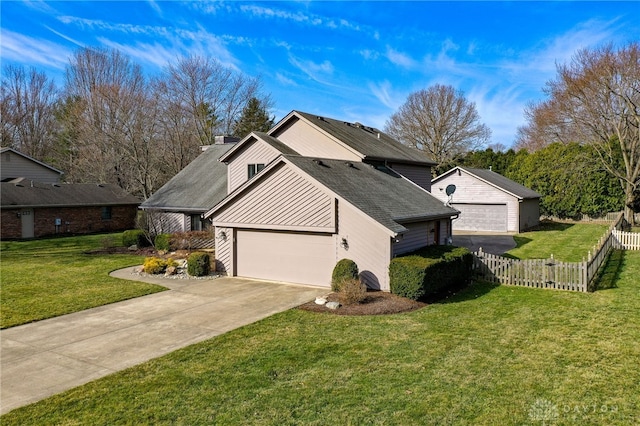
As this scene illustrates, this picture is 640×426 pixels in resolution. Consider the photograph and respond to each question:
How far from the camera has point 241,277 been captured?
1734cm

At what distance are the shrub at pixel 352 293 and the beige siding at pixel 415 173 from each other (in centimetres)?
1189

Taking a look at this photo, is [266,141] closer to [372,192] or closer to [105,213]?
[372,192]

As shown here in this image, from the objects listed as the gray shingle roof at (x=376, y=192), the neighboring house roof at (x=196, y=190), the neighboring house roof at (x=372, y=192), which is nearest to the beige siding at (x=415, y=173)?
A: the gray shingle roof at (x=376, y=192)

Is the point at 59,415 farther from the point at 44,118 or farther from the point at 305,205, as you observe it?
the point at 44,118

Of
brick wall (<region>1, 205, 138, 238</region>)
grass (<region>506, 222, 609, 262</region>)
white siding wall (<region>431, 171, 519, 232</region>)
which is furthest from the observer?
white siding wall (<region>431, 171, 519, 232</region>)

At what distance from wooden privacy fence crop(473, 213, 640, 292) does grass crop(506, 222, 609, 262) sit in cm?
485

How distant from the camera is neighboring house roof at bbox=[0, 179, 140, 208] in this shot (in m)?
30.7

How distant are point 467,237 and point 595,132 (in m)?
14.9

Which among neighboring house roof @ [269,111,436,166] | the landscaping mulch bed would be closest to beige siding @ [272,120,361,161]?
neighboring house roof @ [269,111,436,166]

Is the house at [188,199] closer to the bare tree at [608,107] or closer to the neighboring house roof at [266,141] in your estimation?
the neighboring house roof at [266,141]

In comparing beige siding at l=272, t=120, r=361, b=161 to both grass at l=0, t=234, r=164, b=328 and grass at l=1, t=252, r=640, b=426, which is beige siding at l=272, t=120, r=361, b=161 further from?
grass at l=1, t=252, r=640, b=426

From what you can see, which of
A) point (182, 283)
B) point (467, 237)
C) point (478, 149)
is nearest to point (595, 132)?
point (467, 237)

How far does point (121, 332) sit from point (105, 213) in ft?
92.9

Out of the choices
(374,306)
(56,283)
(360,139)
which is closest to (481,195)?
(360,139)
